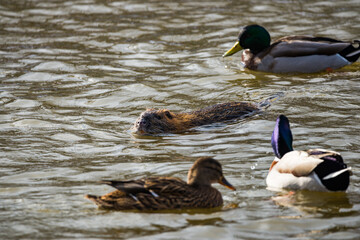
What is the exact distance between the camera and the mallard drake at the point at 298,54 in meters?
14.0

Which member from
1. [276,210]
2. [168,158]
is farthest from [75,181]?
[276,210]

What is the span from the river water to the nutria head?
0.20m

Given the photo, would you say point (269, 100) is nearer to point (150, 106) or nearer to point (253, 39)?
point (150, 106)

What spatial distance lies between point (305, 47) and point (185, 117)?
4.28m

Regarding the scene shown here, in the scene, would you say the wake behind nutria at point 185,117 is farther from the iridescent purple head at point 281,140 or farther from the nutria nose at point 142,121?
the iridescent purple head at point 281,140

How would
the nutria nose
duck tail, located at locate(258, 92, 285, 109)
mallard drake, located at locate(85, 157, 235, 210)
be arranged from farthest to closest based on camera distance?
duck tail, located at locate(258, 92, 285, 109) → the nutria nose → mallard drake, located at locate(85, 157, 235, 210)

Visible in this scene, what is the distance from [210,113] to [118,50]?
224 inches

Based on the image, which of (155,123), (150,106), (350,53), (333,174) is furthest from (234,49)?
(333,174)

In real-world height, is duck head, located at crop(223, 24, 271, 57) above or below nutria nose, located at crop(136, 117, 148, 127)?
above

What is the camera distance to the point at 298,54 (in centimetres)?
1399

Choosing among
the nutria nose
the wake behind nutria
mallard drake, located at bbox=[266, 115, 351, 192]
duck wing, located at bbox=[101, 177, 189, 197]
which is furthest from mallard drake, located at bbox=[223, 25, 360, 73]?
duck wing, located at bbox=[101, 177, 189, 197]

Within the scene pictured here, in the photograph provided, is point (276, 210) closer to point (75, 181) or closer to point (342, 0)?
point (75, 181)

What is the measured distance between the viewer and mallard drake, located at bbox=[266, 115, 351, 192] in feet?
24.3

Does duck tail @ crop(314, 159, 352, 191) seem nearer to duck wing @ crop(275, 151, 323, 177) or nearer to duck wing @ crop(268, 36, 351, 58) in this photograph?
duck wing @ crop(275, 151, 323, 177)
